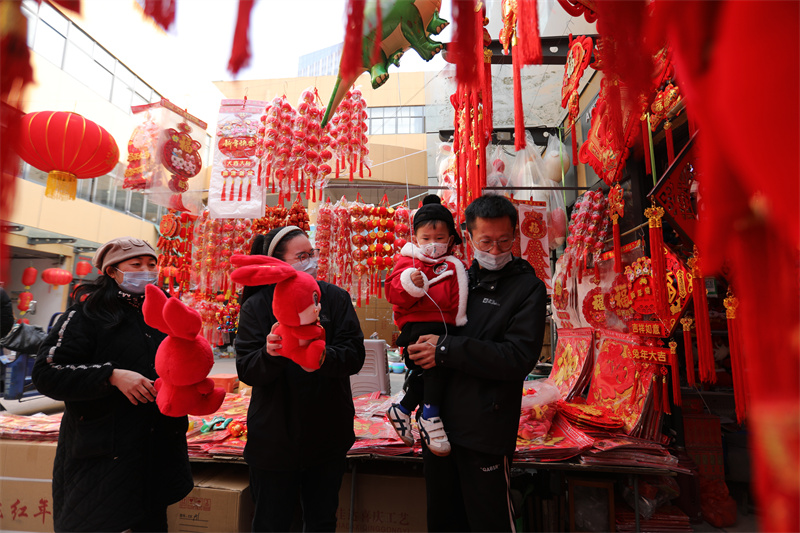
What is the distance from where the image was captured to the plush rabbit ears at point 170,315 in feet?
4.53

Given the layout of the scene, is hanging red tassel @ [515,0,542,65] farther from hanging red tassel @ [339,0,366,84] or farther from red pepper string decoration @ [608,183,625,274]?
red pepper string decoration @ [608,183,625,274]

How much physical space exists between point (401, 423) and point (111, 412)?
1171 mm

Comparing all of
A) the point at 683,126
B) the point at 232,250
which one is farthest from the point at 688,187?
the point at 232,250

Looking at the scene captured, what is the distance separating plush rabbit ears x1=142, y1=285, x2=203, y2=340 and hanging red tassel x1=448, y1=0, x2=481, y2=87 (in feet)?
3.94

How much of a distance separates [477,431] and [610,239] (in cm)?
278

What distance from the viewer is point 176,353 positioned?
4.76 feet

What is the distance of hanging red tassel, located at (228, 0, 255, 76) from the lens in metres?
0.63

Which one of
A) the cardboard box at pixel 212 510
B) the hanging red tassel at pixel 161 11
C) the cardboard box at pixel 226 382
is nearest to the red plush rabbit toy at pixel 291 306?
the hanging red tassel at pixel 161 11

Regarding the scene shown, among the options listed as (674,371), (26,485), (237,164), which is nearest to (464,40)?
(674,371)

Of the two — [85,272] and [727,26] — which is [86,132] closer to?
[727,26]

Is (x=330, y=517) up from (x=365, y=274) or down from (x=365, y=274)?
down

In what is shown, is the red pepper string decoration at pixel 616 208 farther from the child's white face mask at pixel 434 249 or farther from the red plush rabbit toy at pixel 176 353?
the red plush rabbit toy at pixel 176 353

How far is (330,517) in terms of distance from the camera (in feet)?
5.00

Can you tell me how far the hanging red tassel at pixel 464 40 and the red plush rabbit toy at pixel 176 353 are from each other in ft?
4.01
